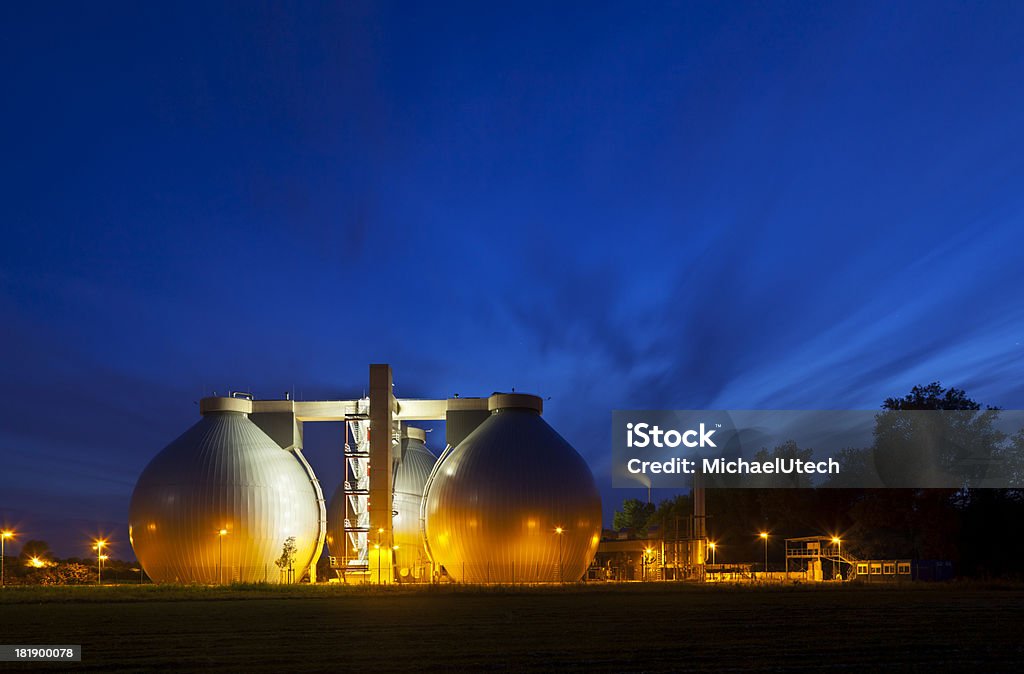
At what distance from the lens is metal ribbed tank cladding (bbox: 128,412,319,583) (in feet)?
201

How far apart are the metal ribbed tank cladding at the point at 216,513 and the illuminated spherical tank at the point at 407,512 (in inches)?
253

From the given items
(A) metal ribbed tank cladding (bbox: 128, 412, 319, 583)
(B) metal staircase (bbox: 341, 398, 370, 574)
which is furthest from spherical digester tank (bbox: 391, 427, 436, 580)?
(A) metal ribbed tank cladding (bbox: 128, 412, 319, 583)

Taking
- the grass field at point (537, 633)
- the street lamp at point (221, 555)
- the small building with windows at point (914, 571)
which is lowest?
the small building with windows at point (914, 571)

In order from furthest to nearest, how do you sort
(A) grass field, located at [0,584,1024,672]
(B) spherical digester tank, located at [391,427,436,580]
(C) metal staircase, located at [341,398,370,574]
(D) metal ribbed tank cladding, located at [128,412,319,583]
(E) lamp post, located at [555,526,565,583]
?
(B) spherical digester tank, located at [391,427,436,580]
(C) metal staircase, located at [341,398,370,574]
(D) metal ribbed tank cladding, located at [128,412,319,583]
(E) lamp post, located at [555,526,565,583]
(A) grass field, located at [0,584,1024,672]

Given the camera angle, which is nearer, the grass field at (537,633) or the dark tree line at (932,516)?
the grass field at (537,633)

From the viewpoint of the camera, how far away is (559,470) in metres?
62.7

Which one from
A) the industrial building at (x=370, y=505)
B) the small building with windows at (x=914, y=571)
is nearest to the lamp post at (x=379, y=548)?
the industrial building at (x=370, y=505)

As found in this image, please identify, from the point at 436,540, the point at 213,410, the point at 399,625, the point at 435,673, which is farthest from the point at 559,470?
the point at 435,673

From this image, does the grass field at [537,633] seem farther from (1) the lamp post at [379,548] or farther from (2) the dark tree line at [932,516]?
(2) the dark tree line at [932,516]

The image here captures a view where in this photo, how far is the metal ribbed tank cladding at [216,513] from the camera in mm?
61281

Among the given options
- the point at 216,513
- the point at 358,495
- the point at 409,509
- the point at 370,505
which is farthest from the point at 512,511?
the point at 216,513

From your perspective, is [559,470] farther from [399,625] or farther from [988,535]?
[399,625]

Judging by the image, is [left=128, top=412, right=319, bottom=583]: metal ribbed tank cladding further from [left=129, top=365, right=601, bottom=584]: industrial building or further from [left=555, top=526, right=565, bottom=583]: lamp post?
[left=555, top=526, right=565, bottom=583]: lamp post

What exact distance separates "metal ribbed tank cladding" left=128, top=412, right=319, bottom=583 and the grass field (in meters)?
26.5
